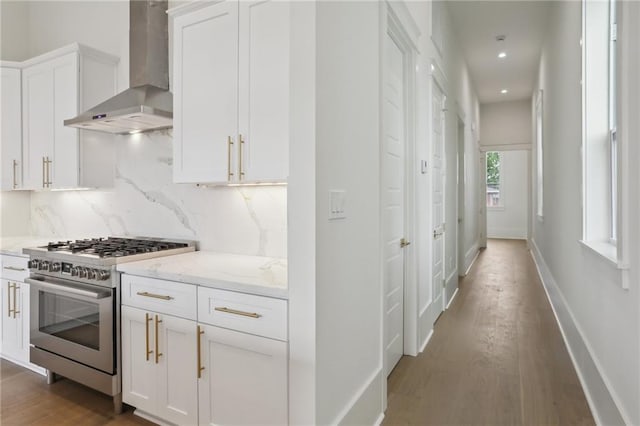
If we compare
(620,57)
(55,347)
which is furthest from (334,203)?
(55,347)

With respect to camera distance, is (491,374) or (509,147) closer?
(491,374)

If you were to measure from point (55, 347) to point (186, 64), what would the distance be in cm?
199

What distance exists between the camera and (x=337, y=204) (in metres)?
1.66

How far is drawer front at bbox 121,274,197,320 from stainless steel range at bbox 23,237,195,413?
0.09 meters

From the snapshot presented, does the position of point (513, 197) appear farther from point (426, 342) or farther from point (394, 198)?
point (394, 198)

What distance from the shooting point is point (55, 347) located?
243cm

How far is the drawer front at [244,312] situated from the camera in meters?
1.59

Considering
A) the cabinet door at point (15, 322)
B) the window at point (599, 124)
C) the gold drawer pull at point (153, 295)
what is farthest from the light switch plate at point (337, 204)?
the cabinet door at point (15, 322)

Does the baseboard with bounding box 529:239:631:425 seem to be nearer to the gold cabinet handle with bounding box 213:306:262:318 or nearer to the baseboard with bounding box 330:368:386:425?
the baseboard with bounding box 330:368:386:425

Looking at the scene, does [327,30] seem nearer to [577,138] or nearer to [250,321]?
[250,321]

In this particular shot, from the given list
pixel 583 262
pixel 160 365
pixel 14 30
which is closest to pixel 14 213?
pixel 14 30

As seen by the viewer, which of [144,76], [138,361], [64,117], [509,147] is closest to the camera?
[138,361]

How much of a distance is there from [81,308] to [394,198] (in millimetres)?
2132

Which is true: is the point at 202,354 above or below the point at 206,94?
below
